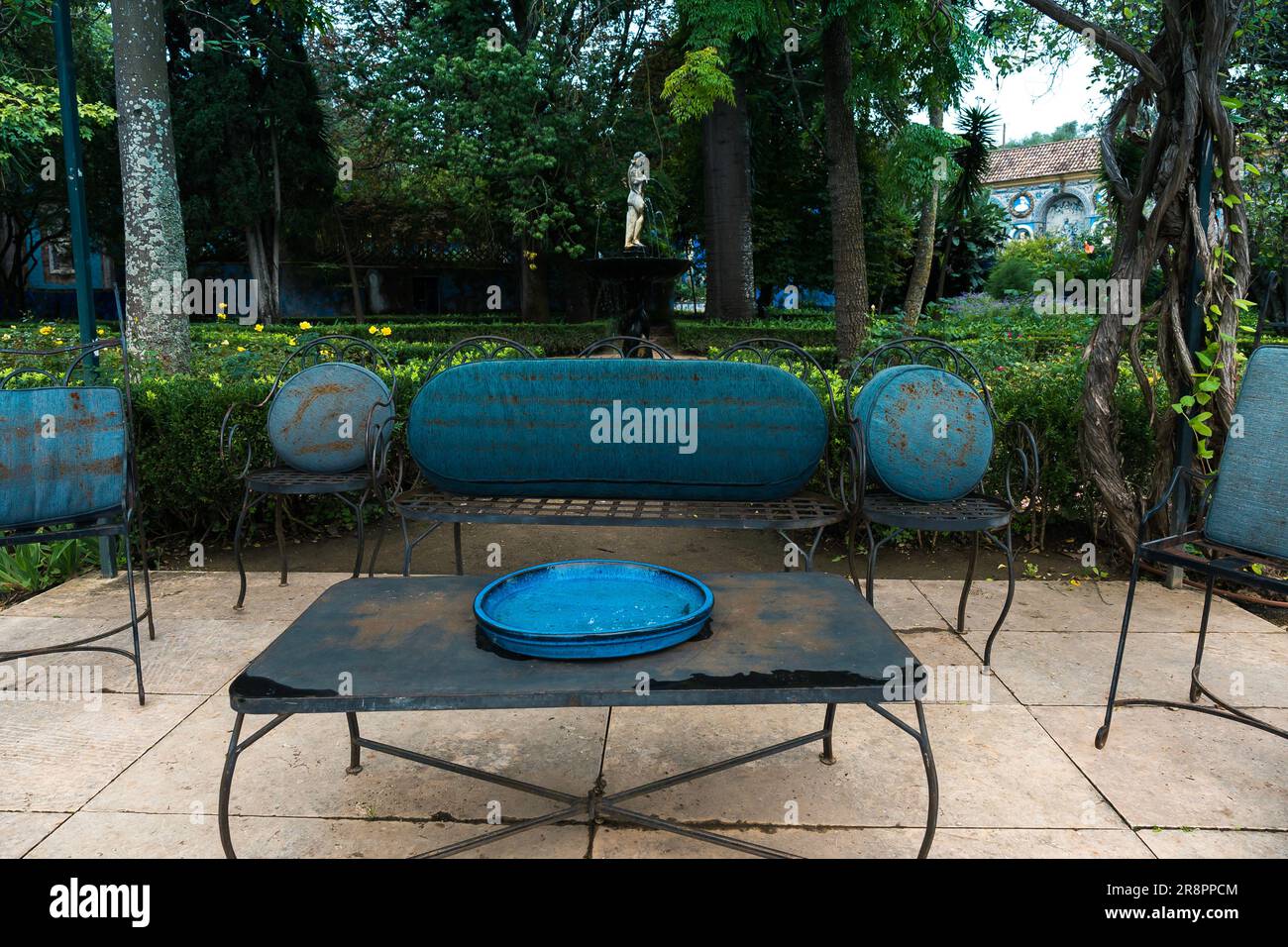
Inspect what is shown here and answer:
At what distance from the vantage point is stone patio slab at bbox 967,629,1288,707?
3.29m

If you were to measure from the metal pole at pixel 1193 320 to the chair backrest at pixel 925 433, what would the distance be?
3.88 ft

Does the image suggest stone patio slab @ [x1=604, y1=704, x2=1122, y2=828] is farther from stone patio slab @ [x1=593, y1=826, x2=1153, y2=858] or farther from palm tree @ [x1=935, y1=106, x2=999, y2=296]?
palm tree @ [x1=935, y1=106, x2=999, y2=296]

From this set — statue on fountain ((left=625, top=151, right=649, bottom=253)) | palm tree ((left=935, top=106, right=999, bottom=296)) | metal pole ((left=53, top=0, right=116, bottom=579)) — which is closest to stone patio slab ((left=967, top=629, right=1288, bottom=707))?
metal pole ((left=53, top=0, right=116, bottom=579))

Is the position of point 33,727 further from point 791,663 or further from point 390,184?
point 390,184

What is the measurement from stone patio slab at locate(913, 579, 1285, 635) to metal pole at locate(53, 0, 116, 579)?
14.3 ft

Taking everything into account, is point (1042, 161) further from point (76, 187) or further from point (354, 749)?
point (354, 749)

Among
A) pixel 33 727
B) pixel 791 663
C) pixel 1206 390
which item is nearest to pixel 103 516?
pixel 33 727

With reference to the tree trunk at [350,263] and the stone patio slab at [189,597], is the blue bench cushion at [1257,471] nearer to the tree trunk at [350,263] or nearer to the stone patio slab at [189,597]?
the stone patio slab at [189,597]

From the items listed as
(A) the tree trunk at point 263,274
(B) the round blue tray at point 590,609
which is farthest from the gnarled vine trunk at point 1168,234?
(A) the tree trunk at point 263,274

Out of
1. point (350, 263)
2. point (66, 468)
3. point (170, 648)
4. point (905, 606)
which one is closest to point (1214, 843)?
point (905, 606)

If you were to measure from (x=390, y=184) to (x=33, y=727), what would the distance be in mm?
23491

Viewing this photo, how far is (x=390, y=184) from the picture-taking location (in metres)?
24.2

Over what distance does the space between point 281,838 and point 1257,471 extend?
128 inches

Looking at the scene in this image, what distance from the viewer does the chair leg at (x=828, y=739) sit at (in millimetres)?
2752
